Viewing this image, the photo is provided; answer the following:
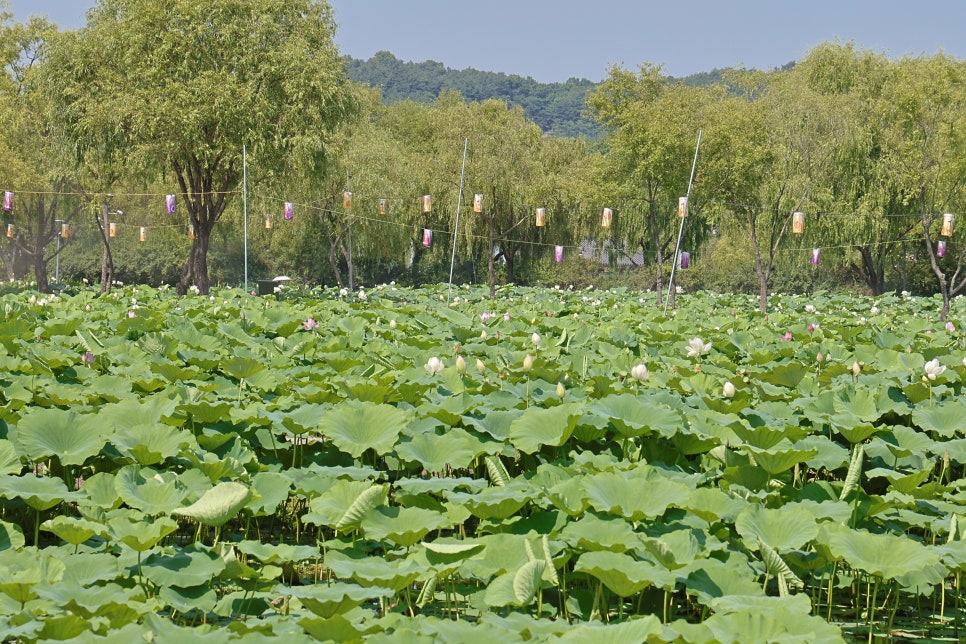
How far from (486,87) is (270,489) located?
124 m

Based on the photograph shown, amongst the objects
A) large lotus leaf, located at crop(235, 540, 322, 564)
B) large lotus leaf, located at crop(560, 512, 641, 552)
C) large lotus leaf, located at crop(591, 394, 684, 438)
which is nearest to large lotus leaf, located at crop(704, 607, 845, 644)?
large lotus leaf, located at crop(560, 512, 641, 552)

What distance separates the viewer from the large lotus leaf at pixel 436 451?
3281mm

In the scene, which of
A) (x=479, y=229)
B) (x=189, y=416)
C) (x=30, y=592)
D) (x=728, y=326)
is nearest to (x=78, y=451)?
(x=189, y=416)

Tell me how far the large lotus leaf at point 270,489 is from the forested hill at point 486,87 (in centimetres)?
10573

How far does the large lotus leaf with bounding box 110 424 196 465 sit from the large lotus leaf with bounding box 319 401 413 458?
470 mm

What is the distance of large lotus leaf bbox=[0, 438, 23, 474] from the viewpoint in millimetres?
2869

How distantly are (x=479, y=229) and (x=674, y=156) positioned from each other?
9.87 meters

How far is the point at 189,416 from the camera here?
3.84m

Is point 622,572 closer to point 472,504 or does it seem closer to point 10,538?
point 472,504

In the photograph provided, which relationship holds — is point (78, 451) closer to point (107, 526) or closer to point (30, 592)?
point (107, 526)

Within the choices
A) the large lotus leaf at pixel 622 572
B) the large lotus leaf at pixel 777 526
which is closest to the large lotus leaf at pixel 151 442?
the large lotus leaf at pixel 622 572

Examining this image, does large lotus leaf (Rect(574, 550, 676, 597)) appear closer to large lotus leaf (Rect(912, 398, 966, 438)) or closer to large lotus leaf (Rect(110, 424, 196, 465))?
large lotus leaf (Rect(110, 424, 196, 465))

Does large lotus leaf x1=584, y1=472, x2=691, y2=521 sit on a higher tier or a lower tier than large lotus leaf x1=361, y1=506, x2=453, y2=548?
higher

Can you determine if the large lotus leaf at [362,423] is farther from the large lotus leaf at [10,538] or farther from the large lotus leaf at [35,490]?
the large lotus leaf at [10,538]
